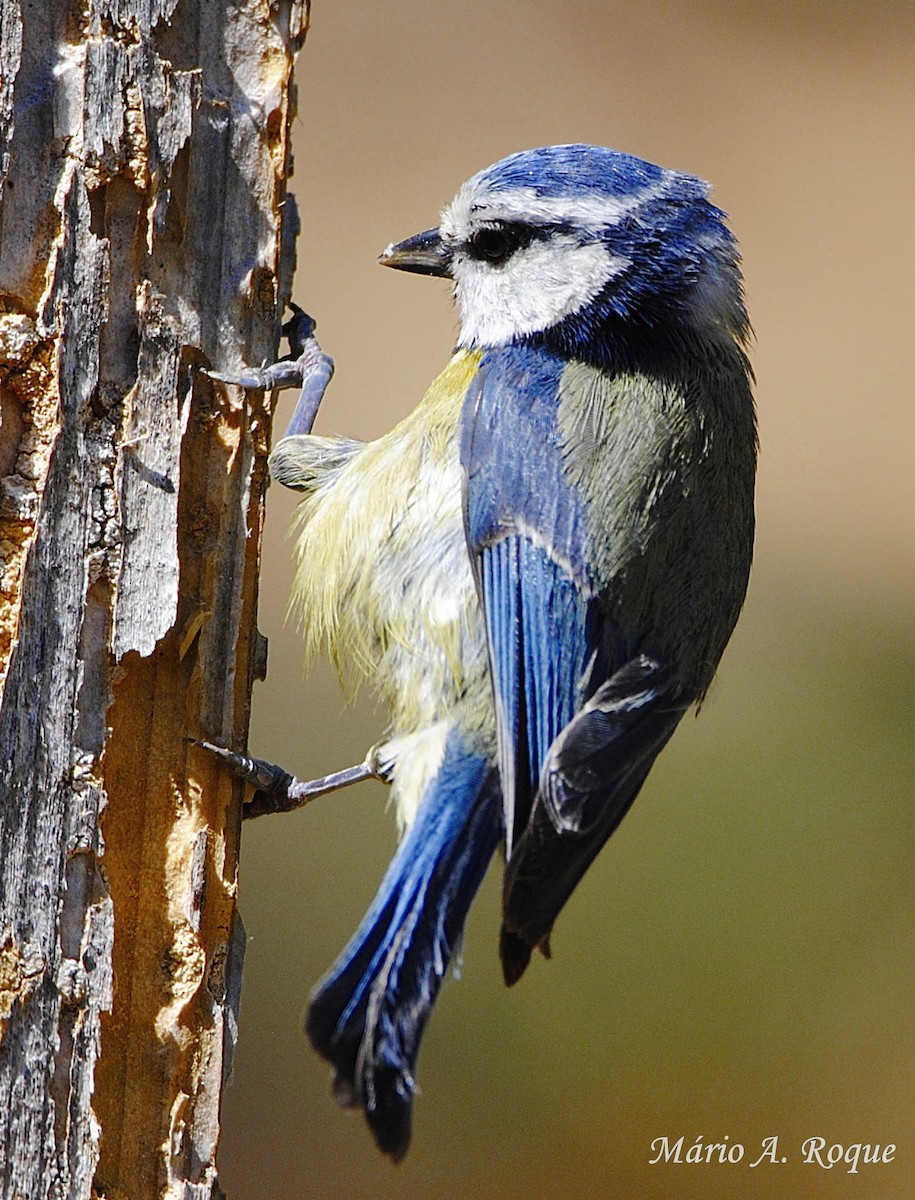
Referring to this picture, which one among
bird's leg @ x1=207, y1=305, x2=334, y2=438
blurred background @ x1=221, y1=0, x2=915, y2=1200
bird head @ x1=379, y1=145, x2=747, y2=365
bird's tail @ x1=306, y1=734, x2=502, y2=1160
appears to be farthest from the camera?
blurred background @ x1=221, y1=0, x2=915, y2=1200

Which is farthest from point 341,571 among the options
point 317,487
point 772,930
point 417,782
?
point 772,930

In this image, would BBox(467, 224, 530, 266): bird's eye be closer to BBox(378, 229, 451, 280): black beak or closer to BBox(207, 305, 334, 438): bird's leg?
BBox(378, 229, 451, 280): black beak

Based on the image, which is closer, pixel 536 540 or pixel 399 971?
pixel 399 971

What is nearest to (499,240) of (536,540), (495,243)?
Result: (495,243)

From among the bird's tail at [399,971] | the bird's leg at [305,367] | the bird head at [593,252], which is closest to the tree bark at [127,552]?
the bird's tail at [399,971]

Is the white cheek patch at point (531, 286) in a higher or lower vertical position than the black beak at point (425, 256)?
lower

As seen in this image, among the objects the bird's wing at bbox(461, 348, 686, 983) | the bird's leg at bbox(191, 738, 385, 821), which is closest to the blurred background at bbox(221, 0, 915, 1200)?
the bird's leg at bbox(191, 738, 385, 821)

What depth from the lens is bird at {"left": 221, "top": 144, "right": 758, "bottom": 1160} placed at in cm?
185

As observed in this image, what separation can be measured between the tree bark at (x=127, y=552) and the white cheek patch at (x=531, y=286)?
45 centimetres

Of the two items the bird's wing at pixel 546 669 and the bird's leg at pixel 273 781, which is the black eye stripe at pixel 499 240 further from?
the bird's leg at pixel 273 781

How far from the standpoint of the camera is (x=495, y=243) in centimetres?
213

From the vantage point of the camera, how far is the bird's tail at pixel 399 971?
1.68 m

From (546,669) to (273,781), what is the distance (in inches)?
16.1

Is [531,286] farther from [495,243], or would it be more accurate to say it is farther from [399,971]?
[399,971]
